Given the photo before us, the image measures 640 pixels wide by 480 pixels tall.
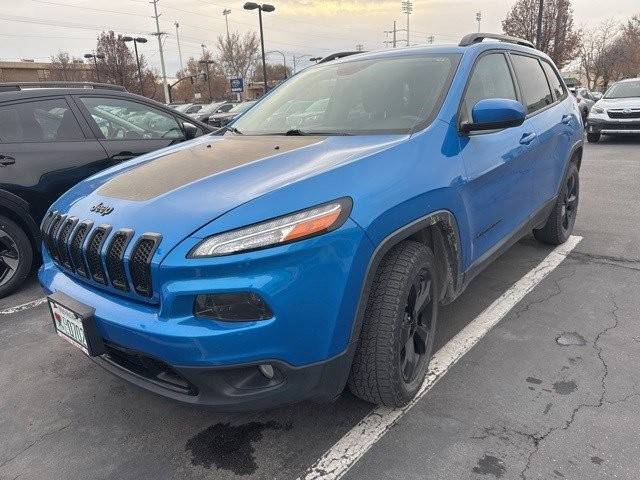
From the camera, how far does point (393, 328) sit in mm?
2236

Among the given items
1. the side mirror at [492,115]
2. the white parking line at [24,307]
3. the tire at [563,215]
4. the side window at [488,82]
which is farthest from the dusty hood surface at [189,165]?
the tire at [563,215]

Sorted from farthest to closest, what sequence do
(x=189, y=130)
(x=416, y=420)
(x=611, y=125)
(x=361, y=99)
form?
1. (x=611, y=125)
2. (x=189, y=130)
3. (x=361, y=99)
4. (x=416, y=420)

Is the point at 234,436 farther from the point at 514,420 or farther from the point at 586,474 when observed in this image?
the point at 586,474

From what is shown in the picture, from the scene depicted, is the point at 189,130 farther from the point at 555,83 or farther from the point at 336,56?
the point at 555,83

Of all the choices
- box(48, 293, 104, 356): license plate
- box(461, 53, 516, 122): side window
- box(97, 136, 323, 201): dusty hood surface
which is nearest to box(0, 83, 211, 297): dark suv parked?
box(97, 136, 323, 201): dusty hood surface

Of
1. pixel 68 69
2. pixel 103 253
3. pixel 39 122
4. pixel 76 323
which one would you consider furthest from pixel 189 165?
pixel 68 69

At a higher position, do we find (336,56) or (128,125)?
(336,56)

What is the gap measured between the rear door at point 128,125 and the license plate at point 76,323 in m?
2.75

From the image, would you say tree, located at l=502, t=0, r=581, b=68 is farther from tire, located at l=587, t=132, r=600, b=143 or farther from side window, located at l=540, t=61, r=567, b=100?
side window, located at l=540, t=61, r=567, b=100

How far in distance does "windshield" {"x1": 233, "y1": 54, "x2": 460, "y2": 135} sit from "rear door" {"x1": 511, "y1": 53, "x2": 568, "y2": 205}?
103 centimetres

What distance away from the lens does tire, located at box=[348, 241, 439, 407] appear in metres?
2.24

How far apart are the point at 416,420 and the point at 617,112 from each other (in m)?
13.0

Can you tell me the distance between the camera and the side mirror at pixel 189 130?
17.7ft

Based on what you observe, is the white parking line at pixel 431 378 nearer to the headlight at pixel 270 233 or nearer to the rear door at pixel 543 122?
the rear door at pixel 543 122
